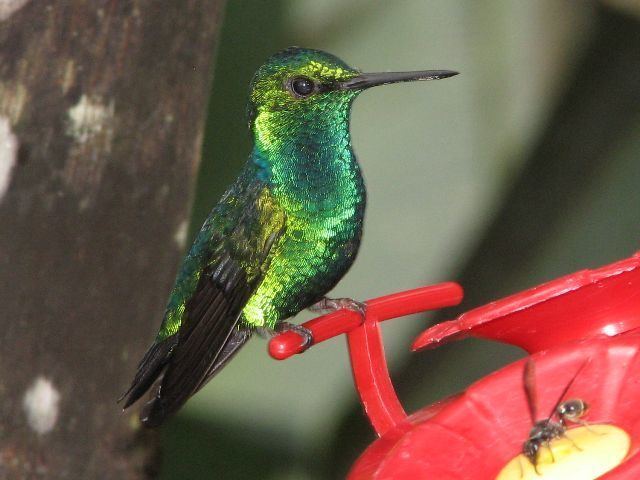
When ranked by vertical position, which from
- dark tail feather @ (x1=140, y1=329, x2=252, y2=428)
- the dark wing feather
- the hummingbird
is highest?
the hummingbird

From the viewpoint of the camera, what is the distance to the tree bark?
2.15 meters

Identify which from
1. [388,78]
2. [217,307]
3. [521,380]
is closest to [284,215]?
[217,307]

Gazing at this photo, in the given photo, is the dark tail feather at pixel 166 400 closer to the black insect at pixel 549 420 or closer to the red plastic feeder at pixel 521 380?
the red plastic feeder at pixel 521 380

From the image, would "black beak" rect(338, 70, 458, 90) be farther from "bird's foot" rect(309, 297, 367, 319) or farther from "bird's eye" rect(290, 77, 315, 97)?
"bird's foot" rect(309, 297, 367, 319)

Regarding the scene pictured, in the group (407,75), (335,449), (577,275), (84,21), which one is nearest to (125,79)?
(84,21)

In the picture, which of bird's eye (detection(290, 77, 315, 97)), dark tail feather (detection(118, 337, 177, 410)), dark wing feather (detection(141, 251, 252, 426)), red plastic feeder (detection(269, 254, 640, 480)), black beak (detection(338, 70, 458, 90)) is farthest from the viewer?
bird's eye (detection(290, 77, 315, 97))

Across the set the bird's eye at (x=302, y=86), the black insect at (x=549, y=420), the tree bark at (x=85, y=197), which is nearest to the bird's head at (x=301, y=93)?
the bird's eye at (x=302, y=86)

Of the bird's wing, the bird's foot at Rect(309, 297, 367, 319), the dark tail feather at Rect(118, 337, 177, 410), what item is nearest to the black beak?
the bird's wing

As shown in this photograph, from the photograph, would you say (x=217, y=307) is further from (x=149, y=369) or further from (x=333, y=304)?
(x=333, y=304)

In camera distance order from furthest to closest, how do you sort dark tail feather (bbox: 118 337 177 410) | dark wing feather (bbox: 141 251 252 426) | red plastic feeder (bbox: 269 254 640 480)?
dark tail feather (bbox: 118 337 177 410) → dark wing feather (bbox: 141 251 252 426) → red plastic feeder (bbox: 269 254 640 480)

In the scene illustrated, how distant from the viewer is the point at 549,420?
162 centimetres

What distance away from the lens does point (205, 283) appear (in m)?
2.29

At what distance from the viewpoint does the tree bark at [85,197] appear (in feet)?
7.04

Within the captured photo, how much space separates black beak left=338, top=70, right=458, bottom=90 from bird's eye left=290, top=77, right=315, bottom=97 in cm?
9
